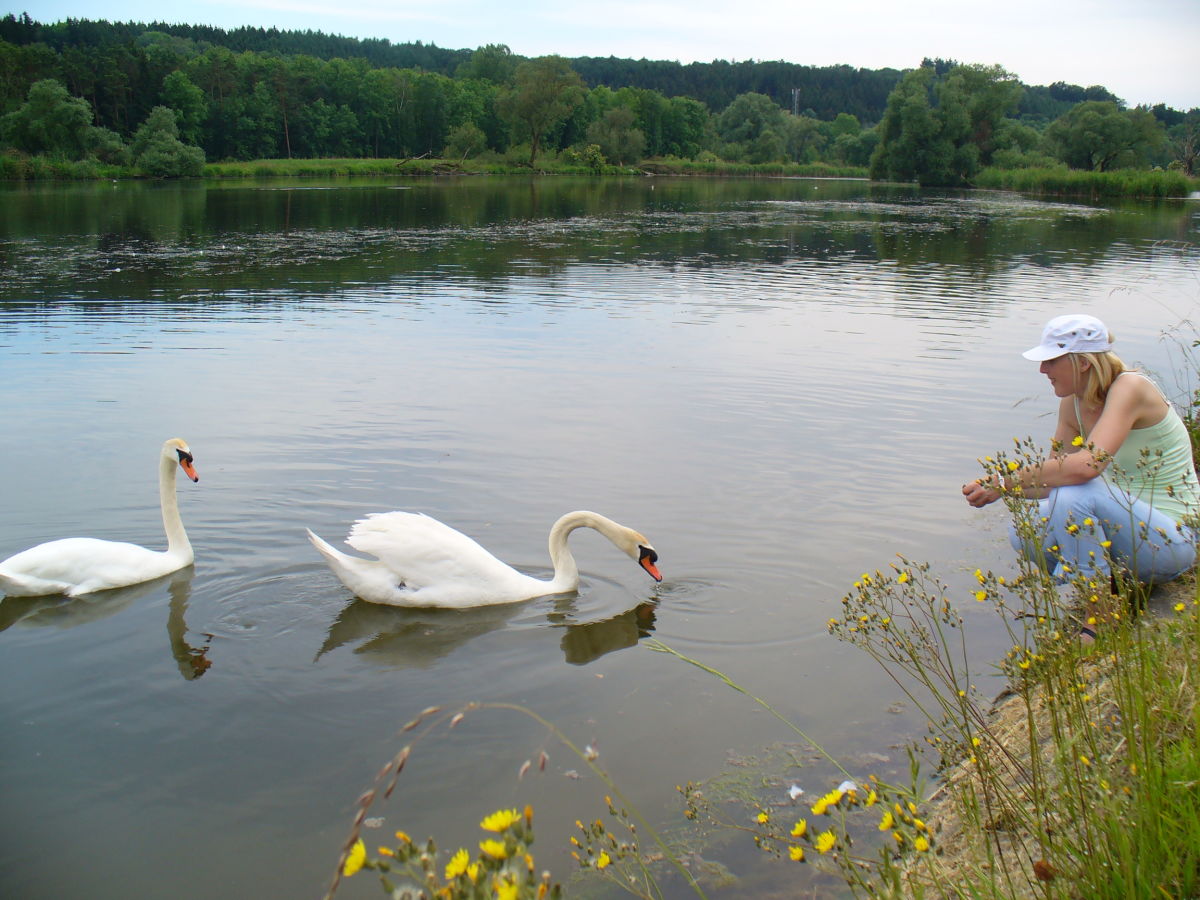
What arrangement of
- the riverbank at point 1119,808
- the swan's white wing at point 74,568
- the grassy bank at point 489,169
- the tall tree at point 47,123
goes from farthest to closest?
the grassy bank at point 489,169 → the tall tree at point 47,123 → the swan's white wing at point 74,568 → the riverbank at point 1119,808

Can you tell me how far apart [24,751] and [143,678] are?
0.84 metres

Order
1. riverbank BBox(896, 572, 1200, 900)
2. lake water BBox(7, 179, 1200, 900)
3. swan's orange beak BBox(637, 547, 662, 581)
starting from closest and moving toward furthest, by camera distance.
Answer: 1. riverbank BBox(896, 572, 1200, 900)
2. lake water BBox(7, 179, 1200, 900)
3. swan's orange beak BBox(637, 547, 662, 581)

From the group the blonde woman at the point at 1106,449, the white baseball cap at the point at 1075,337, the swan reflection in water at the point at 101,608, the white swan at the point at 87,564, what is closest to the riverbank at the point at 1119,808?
the blonde woman at the point at 1106,449

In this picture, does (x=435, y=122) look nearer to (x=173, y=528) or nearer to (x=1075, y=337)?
(x=173, y=528)

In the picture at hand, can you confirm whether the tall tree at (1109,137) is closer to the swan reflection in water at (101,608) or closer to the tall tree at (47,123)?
the tall tree at (47,123)

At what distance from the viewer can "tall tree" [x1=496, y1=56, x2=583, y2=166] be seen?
345ft

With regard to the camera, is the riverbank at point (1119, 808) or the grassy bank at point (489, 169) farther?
the grassy bank at point (489, 169)

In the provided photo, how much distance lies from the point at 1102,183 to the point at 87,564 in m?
72.4

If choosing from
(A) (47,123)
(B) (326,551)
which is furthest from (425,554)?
(A) (47,123)

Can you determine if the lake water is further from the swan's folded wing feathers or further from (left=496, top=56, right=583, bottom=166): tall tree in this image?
(left=496, top=56, right=583, bottom=166): tall tree

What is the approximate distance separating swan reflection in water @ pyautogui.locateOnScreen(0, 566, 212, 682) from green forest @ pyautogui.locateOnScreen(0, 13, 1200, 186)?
6203cm

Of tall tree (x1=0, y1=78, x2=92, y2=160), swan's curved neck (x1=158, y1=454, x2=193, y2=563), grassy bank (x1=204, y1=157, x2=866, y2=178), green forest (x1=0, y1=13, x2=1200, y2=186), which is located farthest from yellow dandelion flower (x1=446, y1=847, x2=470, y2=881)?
grassy bank (x1=204, y1=157, x2=866, y2=178)

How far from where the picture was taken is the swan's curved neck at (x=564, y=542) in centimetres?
692

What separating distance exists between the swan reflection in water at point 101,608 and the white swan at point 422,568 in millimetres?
959
